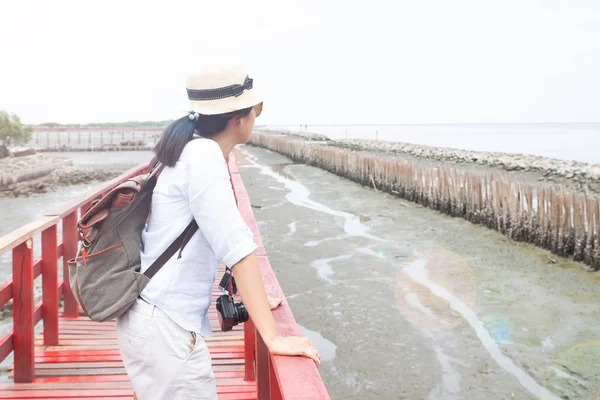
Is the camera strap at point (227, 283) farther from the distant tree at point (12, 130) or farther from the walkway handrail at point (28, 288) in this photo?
the distant tree at point (12, 130)

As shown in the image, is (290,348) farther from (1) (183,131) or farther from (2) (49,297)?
(2) (49,297)

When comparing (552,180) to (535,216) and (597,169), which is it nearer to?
(597,169)

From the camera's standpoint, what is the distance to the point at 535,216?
28.6 ft

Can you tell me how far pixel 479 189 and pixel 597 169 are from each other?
13.9 m

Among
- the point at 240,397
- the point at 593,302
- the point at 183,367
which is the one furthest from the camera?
the point at 593,302

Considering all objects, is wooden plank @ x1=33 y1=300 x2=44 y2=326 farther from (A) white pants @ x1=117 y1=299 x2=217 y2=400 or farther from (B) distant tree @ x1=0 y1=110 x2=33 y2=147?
(B) distant tree @ x1=0 y1=110 x2=33 y2=147

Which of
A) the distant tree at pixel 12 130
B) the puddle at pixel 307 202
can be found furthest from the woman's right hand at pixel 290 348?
the distant tree at pixel 12 130

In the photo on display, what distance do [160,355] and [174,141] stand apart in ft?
1.87

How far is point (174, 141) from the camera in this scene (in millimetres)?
1367

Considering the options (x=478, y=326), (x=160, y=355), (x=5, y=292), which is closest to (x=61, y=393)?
(x=5, y=292)

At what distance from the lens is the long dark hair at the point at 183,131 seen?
136cm

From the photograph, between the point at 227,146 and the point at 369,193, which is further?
the point at 369,193

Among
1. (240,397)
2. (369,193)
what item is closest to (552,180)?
(369,193)

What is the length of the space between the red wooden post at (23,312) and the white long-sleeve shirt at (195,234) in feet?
5.20
